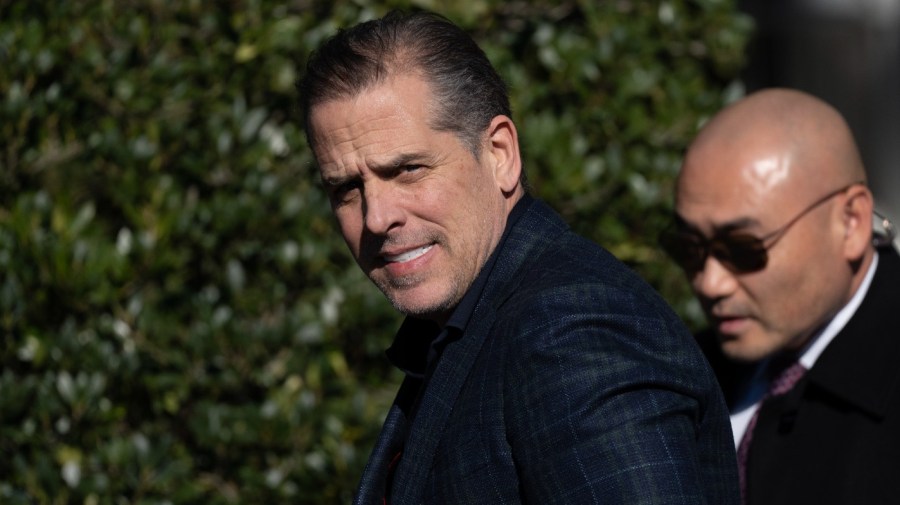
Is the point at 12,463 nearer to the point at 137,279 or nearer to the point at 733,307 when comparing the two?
the point at 137,279

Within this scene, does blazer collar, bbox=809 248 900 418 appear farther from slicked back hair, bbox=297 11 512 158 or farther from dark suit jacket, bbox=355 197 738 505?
slicked back hair, bbox=297 11 512 158

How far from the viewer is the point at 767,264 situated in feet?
9.46

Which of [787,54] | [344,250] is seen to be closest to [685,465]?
[344,250]

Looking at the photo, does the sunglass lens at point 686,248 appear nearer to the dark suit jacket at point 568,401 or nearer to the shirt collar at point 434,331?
the shirt collar at point 434,331

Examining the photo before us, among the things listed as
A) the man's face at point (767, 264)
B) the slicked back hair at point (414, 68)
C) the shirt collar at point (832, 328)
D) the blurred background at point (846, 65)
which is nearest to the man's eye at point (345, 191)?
the slicked back hair at point (414, 68)

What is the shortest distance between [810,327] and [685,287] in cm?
113

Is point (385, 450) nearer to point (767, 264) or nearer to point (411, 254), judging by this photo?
point (411, 254)

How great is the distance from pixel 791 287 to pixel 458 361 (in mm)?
1296

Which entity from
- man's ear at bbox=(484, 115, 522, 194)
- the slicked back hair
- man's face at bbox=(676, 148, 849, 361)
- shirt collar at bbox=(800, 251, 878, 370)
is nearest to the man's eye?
the slicked back hair

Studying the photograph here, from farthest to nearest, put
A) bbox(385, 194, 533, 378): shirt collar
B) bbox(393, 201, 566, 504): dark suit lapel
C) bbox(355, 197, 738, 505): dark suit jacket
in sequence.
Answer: bbox(385, 194, 533, 378): shirt collar, bbox(393, 201, 566, 504): dark suit lapel, bbox(355, 197, 738, 505): dark suit jacket

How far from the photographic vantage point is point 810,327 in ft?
9.27

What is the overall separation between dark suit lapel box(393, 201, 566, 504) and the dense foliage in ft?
5.39

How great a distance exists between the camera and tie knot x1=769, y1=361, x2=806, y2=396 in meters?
2.81

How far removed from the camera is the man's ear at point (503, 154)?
2047 mm
